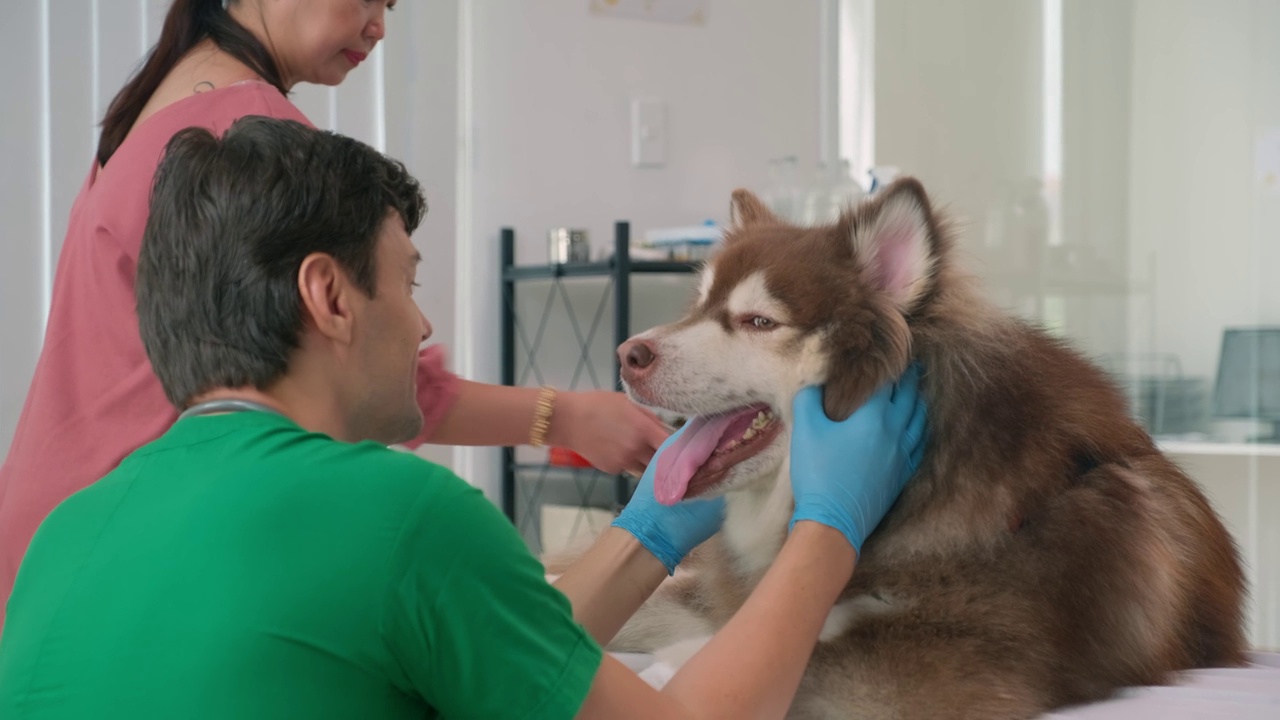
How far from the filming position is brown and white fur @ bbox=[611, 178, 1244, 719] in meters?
1.21

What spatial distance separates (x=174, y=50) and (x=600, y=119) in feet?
7.56

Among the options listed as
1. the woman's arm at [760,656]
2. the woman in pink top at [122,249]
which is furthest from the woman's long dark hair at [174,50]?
the woman's arm at [760,656]

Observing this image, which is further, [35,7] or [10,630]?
[35,7]

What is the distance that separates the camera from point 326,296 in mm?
945

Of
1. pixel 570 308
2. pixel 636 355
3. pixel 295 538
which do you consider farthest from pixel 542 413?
pixel 570 308

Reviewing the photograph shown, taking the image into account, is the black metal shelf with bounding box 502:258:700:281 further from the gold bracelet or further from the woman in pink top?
the woman in pink top

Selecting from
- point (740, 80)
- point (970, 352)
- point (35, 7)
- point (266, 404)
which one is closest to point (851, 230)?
point (970, 352)

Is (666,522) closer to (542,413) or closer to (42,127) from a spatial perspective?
(542,413)

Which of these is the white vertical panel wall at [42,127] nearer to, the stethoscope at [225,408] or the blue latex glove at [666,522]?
the blue latex glove at [666,522]

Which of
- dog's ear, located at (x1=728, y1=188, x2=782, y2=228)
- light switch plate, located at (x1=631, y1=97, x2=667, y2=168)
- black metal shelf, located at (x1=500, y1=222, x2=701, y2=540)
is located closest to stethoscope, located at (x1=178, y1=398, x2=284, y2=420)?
dog's ear, located at (x1=728, y1=188, x2=782, y2=228)

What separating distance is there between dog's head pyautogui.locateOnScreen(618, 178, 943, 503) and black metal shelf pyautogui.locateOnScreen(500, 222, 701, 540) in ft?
5.95

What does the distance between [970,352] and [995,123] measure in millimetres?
2342

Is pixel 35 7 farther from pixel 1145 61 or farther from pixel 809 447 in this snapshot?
pixel 1145 61

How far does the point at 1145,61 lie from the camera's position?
3109 mm
